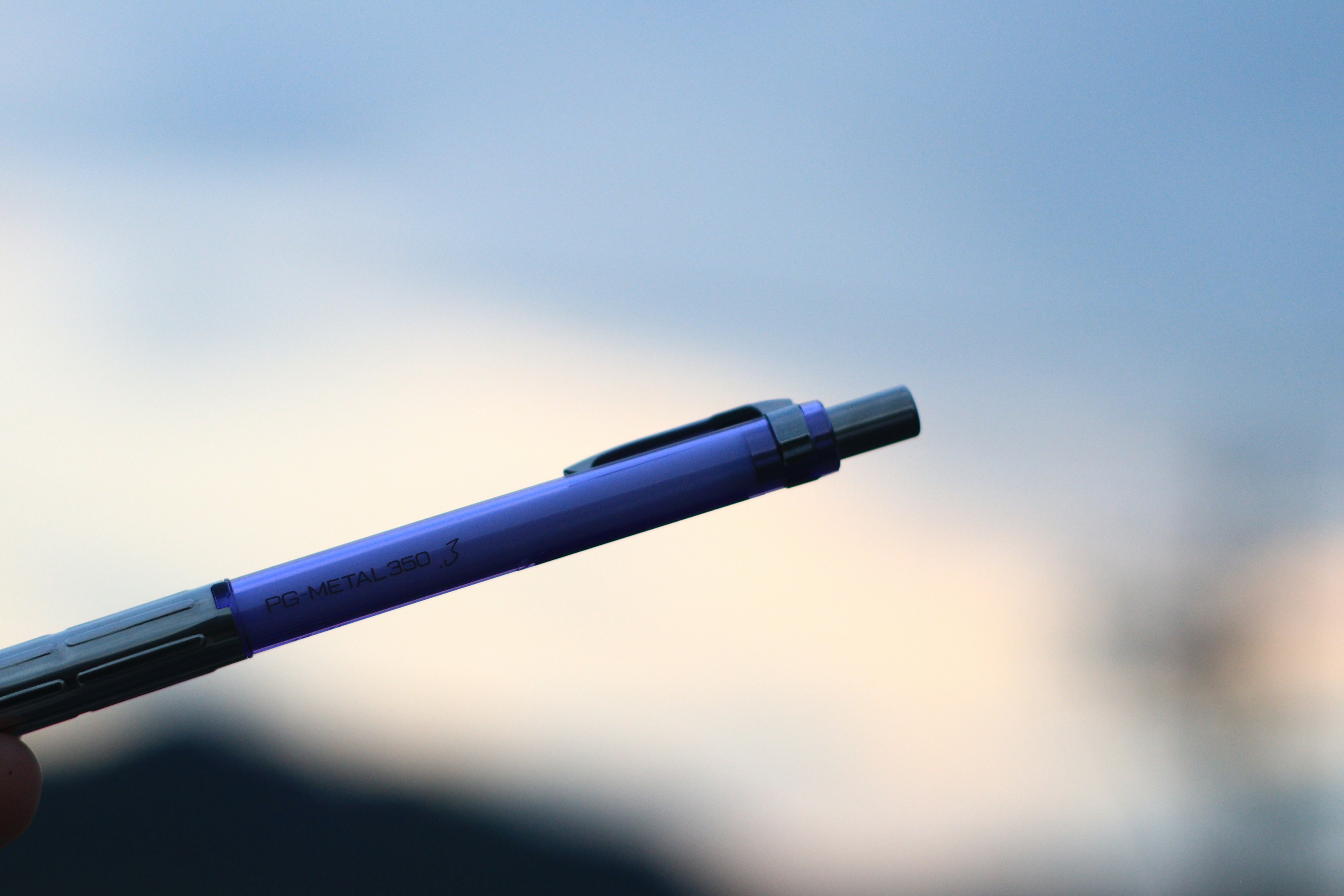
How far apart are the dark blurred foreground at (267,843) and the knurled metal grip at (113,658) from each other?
0.58 m

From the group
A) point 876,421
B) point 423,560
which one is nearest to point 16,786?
point 423,560

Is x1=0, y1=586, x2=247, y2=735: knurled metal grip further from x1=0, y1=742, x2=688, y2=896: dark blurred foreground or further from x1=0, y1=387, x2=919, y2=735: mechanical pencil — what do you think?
x1=0, y1=742, x2=688, y2=896: dark blurred foreground

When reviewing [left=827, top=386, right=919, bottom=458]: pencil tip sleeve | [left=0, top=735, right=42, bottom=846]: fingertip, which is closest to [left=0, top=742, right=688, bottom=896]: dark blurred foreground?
[left=0, top=735, right=42, bottom=846]: fingertip

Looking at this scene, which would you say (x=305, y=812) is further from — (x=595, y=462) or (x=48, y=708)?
(x=595, y=462)

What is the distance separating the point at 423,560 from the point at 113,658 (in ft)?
0.46

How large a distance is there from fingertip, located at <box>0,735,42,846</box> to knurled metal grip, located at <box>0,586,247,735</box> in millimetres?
10

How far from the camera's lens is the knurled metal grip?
0.36m

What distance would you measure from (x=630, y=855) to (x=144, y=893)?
21.2 inches

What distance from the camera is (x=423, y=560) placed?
37 cm

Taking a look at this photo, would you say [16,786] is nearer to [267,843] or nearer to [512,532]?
[512,532]

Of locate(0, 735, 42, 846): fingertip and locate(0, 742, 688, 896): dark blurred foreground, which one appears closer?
locate(0, 735, 42, 846): fingertip

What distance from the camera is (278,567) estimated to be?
1.25 ft

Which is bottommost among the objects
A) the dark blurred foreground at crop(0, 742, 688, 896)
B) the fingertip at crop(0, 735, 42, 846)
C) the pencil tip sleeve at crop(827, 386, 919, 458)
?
the dark blurred foreground at crop(0, 742, 688, 896)

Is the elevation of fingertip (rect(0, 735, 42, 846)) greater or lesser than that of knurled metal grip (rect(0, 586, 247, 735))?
lesser
